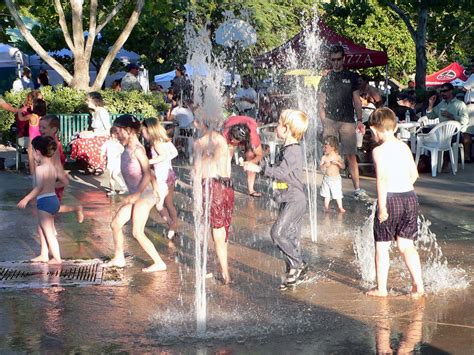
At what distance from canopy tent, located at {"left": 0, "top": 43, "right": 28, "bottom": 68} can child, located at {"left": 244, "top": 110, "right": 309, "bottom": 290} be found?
2085 centimetres

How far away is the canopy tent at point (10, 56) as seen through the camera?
26837mm

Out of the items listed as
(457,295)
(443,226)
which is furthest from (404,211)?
(443,226)

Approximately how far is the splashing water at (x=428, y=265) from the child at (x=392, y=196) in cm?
53

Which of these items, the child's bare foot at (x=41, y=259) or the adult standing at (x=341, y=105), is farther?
the adult standing at (x=341, y=105)

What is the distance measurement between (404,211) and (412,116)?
38.2 ft

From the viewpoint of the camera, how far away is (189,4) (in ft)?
82.3

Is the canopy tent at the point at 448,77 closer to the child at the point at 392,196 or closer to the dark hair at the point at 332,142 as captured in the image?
the dark hair at the point at 332,142

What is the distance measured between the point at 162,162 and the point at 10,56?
19554 mm

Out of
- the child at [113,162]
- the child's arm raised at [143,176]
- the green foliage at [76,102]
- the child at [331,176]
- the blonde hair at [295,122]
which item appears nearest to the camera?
the blonde hair at [295,122]

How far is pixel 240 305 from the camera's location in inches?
265

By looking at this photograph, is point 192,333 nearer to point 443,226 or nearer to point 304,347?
point 304,347

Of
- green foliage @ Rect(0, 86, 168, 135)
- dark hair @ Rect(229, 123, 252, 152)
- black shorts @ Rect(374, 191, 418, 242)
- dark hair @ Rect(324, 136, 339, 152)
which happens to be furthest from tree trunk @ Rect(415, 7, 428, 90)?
black shorts @ Rect(374, 191, 418, 242)

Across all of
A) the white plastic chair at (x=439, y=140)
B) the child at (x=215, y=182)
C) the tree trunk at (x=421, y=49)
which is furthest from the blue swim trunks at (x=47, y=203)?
the tree trunk at (x=421, y=49)

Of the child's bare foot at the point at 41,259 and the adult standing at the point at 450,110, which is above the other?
the adult standing at the point at 450,110
